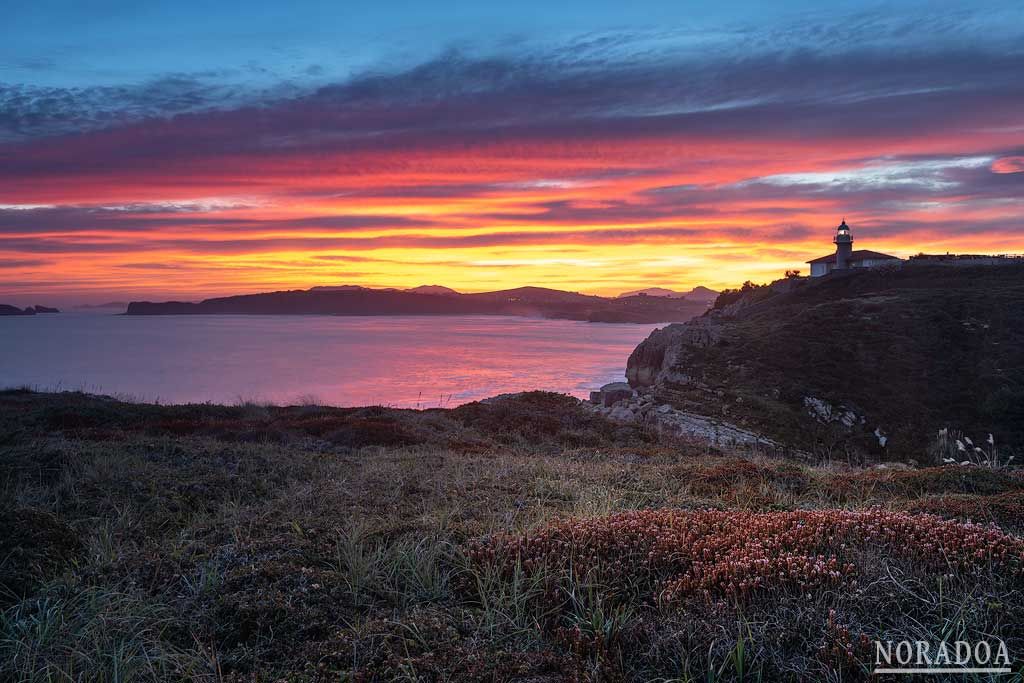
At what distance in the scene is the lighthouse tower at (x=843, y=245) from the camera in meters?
67.9

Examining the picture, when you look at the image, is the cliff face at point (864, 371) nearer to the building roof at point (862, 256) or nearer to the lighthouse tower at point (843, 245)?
the lighthouse tower at point (843, 245)

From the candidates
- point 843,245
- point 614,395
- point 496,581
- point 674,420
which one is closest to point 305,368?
point 614,395

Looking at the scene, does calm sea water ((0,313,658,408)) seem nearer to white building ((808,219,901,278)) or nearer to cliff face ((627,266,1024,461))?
cliff face ((627,266,1024,461))

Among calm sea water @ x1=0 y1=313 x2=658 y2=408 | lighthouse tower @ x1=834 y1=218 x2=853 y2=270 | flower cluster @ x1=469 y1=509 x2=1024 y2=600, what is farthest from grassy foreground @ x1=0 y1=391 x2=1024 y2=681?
lighthouse tower @ x1=834 y1=218 x2=853 y2=270

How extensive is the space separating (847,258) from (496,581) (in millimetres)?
76959

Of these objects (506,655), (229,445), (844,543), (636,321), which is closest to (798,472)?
(844,543)

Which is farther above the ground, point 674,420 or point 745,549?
point 745,549

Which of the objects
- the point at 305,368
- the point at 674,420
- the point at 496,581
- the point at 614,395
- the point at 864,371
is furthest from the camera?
the point at 305,368

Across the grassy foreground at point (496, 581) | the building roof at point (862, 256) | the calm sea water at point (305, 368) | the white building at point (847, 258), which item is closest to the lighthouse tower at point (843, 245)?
the white building at point (847, 258)

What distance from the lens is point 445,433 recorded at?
1584 centimetres

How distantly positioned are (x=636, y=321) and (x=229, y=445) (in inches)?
7598

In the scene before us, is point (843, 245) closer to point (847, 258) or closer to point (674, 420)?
point (847, 258)

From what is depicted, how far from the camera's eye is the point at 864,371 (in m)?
33.7

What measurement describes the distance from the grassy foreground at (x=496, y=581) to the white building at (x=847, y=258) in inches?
2726
